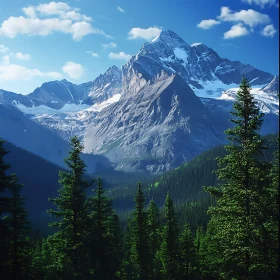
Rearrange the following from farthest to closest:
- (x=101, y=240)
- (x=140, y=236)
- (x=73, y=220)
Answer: (x=140, y=236) < (x=101, y=240) < (x=73, y=220)

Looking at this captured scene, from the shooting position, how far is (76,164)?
85.6 ft

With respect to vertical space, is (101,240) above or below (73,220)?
below

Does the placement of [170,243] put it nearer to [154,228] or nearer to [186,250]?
[186,250]

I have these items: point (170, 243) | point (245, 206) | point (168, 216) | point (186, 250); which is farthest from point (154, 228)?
point (245, 206)

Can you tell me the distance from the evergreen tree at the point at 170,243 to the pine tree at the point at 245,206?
75.1 ft

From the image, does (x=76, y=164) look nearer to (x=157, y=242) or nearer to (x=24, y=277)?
(x=24, y=277)

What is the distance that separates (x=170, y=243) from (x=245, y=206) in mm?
27139

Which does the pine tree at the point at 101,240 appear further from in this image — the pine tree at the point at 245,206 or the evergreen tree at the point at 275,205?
the evergreen tree at the point at 275,205

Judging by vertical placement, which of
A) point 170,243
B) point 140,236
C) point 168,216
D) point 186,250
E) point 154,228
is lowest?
point 186,250

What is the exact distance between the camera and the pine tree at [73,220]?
24.4 metres

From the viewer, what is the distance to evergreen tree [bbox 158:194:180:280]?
141 feet

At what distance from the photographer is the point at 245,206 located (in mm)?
18266

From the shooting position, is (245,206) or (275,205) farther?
(245,206)

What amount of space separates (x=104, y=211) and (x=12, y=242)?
8.35m
